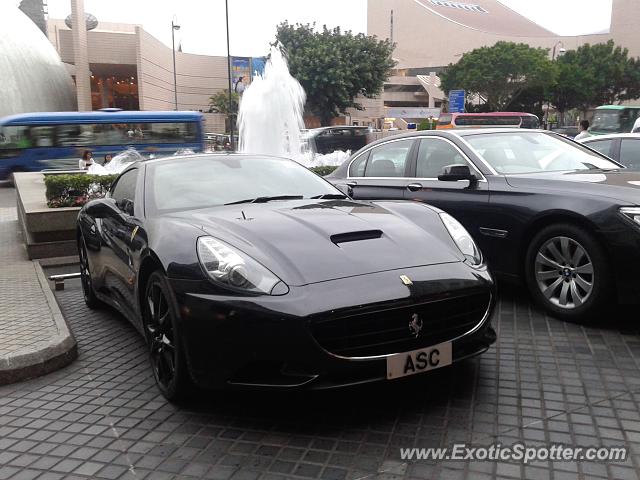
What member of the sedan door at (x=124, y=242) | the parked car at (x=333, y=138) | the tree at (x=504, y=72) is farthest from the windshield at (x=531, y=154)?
the tree at (x=504, y=72)

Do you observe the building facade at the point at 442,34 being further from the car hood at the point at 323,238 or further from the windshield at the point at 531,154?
the car hood at the point at 323,238

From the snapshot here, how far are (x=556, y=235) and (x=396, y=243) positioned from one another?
182 centimetres

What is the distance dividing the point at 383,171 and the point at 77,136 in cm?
2012

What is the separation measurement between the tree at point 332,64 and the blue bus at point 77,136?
22.5 metres

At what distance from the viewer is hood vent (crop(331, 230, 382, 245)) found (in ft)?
10.2

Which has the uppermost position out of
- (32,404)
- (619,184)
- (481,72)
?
(481,72)

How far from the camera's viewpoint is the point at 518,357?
12.1 feet

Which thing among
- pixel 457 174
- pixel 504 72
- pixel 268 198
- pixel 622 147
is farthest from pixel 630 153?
pixel 504 72

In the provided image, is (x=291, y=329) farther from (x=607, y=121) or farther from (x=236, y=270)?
(x=607, y=121)

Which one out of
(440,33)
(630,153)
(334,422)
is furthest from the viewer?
(440,33)

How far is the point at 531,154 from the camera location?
5.28 metres

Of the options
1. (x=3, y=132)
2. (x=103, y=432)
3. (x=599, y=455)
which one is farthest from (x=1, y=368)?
(x=3, y=132)

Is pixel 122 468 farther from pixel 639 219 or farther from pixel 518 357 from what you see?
pixel 639 219

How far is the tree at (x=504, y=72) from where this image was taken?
5494 centimetres
